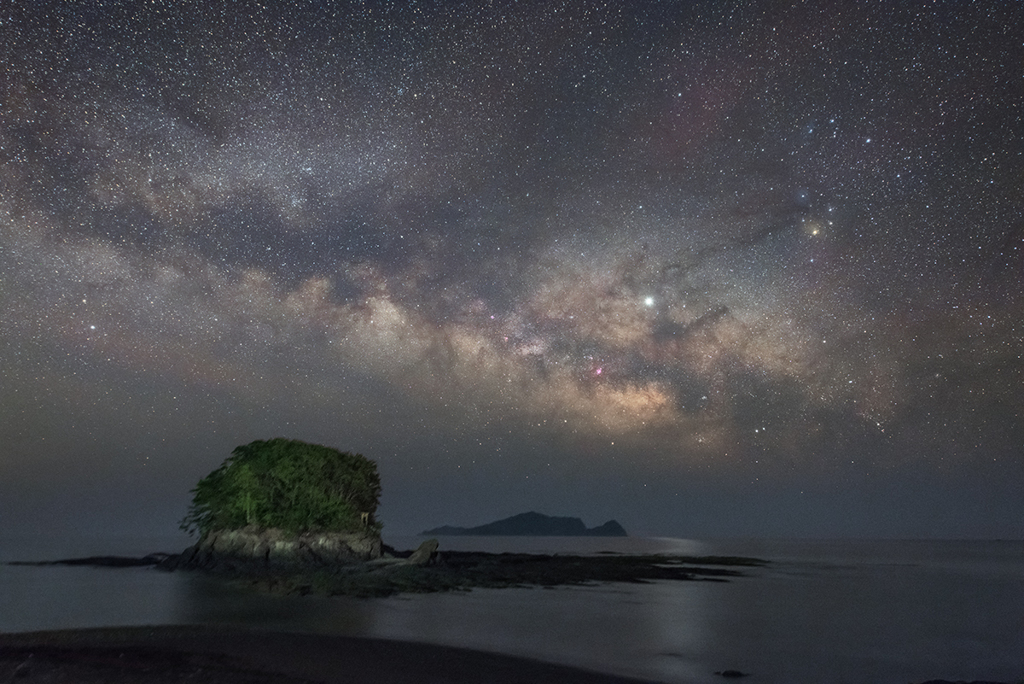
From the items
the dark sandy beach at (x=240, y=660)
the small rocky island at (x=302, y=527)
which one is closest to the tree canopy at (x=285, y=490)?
the small rocky island at (x=302, y=527)

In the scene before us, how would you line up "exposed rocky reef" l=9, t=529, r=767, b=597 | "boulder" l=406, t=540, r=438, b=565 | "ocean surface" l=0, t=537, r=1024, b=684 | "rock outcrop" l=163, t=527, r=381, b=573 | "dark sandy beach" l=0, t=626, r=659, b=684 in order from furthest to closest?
1. "rock outcrop" l=163, t=527, r=381, b=573
2. "boulder" l=406, t=540, r=438, b=565
3. "exposed rocky reef" l=9, t=529, r=767, b=597
4. "ocean surface" l=0, t=537, r=1024, b=684
5. "dark sandy beach" l=0, t=626, r=659, b=684

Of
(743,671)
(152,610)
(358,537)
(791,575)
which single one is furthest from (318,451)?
(791,575)

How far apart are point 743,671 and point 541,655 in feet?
24.2

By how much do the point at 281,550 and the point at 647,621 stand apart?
35963mm

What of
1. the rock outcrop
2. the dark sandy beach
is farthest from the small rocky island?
the dark sandy beach

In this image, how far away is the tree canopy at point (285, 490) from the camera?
63250 millimetres

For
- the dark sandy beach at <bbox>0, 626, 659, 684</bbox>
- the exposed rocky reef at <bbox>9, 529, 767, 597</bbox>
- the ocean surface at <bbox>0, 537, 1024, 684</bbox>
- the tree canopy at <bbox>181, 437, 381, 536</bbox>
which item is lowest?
the ocean surface at <bbox>0, 537, 1024, 684</bbox>

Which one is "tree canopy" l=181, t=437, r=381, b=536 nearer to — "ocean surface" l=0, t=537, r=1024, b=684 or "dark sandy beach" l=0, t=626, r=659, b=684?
"ocean surface" l=0, t=537, r=1024, b=684

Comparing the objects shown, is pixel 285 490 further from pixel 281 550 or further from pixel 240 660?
pixel 240 660

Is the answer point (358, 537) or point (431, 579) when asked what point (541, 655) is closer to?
point (431, 579)

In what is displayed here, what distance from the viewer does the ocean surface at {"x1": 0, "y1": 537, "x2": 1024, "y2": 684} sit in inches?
1105

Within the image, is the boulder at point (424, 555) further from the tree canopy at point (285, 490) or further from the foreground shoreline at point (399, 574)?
the tree canopy at point (285, 490)

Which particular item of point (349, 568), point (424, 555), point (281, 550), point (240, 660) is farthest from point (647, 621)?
point (281, 550)

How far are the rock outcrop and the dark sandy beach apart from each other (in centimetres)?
3870
